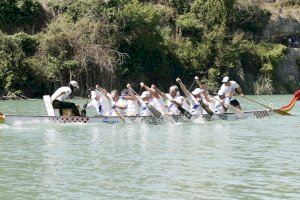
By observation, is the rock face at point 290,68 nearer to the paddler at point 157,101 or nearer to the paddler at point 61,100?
the paddler at point 157,101

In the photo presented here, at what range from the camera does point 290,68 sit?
57656 millimetres

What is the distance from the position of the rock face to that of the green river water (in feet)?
111

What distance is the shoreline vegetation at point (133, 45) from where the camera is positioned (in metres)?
45.1

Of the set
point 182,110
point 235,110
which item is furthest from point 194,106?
point 235,110

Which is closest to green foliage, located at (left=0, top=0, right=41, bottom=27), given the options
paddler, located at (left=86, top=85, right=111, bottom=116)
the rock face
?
the rock face

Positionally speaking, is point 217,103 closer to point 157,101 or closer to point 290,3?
point 157,101

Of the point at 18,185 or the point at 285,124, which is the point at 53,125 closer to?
the point at 285,124

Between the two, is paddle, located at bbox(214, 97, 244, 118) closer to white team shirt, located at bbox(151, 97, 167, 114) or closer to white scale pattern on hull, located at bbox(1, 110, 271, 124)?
white scale pattern on hull, located at bbox(1, 110, 271, 124)

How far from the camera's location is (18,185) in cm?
1263

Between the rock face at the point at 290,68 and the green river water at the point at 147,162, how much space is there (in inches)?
1336

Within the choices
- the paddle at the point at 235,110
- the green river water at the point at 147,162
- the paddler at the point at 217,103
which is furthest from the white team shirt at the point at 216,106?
the green river water at the point at 147,162

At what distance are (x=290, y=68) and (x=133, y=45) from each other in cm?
1443

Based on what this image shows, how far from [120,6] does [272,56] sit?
1295 cm

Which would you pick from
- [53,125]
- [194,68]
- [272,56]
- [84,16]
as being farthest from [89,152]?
[272,56]
